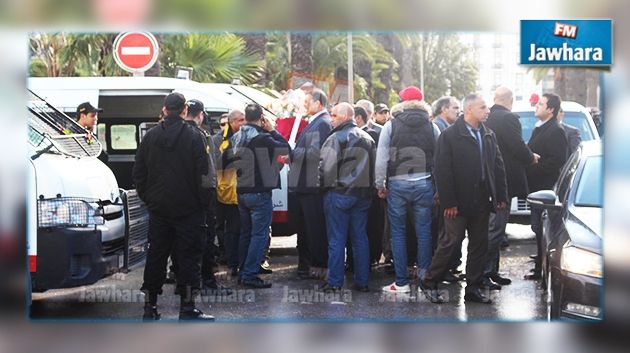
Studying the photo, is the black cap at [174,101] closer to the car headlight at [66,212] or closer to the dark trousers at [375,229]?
the car headlight at [66,212]

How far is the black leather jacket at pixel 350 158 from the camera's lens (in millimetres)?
Answer: 7504

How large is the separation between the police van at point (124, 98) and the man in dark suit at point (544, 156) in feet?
6.02

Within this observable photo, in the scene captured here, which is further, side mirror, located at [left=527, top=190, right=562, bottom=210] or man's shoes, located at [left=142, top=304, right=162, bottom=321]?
man's shoes, located at [left=142, top=304, right=162, bottom=321]

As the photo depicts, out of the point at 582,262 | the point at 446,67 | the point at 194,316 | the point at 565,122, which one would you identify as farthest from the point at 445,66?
the point at 194,316

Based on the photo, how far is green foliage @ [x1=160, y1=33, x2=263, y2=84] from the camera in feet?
20.9

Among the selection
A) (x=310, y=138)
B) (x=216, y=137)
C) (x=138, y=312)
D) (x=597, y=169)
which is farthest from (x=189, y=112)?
(x=597, y=169)

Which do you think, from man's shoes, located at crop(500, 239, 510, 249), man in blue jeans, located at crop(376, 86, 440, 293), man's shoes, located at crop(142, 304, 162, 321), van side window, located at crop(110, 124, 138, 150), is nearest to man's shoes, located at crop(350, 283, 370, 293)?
man in blue jeans, located at crop(376, 86, 440, 293)

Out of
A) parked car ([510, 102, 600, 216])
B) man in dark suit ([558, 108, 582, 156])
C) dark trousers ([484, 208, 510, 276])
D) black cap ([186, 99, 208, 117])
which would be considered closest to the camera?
parked car ([510, 102, 600, 216])

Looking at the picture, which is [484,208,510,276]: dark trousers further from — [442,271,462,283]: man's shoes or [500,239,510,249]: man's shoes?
[442,271,462,283]: man's shoes

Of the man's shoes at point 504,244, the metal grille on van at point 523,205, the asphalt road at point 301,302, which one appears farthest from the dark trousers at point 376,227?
the metal grille on van at point 523,205

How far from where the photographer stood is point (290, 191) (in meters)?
7.80

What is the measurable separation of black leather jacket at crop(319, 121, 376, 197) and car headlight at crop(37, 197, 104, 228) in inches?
72.5

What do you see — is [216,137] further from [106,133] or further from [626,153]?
[626,153]

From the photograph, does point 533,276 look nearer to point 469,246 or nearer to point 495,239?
point 495,239
